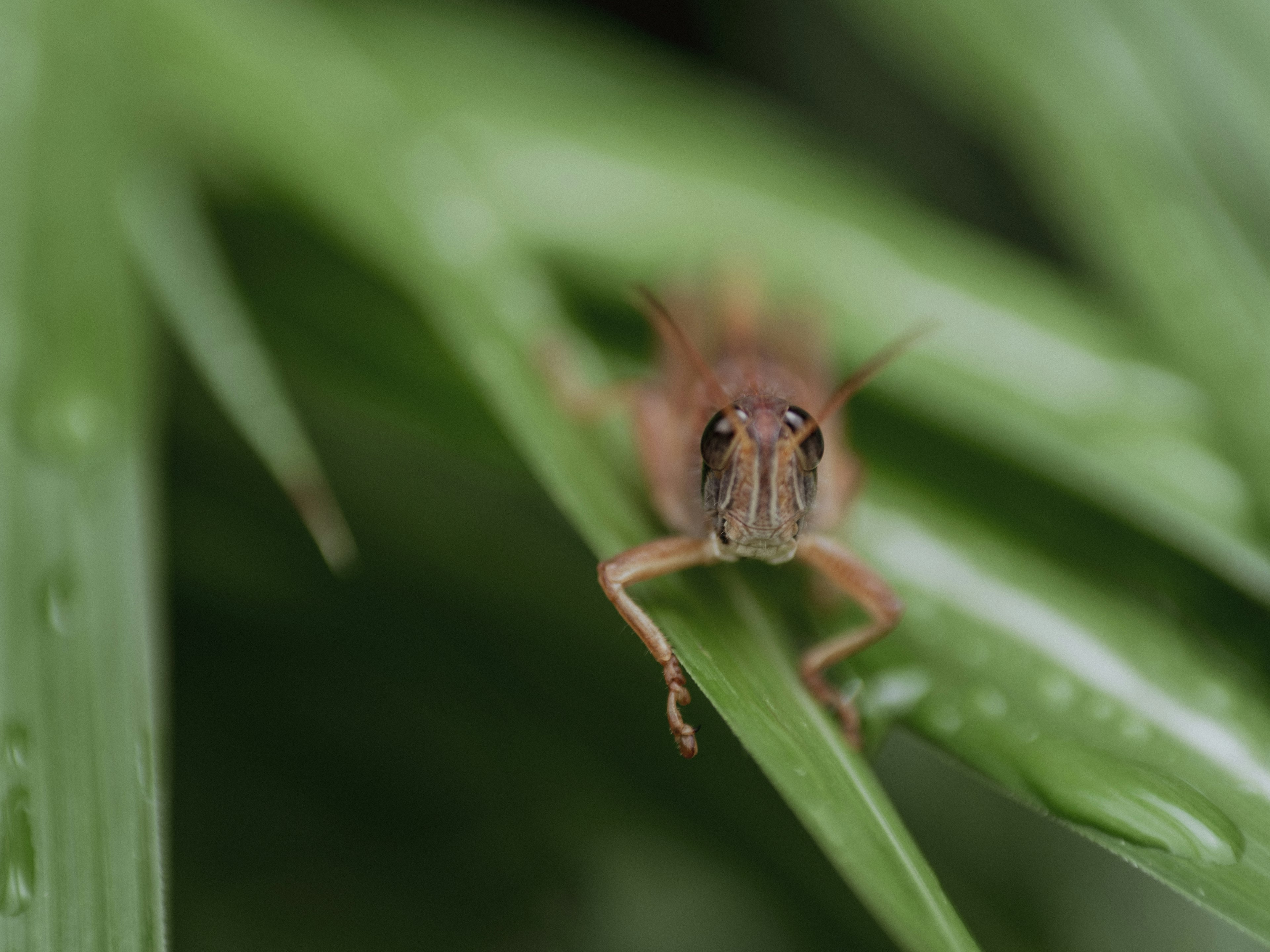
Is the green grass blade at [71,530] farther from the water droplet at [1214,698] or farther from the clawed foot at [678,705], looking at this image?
the water droplet at [1214,698]

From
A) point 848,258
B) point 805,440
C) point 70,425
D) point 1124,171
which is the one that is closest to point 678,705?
point 805,440

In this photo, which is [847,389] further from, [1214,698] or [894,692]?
[1214,698]

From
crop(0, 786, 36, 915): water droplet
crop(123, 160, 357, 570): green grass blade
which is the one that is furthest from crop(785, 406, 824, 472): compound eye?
crop(0, 786, 36, 915): water droplet

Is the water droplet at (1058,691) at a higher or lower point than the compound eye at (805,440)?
lower

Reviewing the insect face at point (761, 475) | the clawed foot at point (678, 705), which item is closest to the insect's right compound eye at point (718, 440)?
the insect face at point (761, 475)

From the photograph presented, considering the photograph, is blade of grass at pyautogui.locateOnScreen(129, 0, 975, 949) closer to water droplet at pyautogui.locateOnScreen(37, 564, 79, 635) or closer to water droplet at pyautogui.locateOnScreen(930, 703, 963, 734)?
water droplet at pyautogui.locateOnScreen(930, 703, 963, 734)
